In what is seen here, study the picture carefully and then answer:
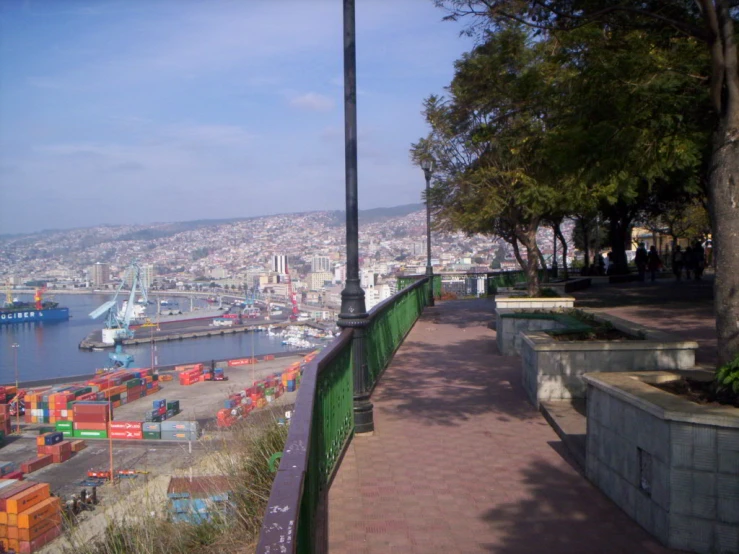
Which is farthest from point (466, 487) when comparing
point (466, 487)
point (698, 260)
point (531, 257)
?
point (698, 260)

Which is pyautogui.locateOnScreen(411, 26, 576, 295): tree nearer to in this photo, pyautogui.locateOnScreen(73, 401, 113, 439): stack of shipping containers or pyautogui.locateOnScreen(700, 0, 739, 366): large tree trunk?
pyautogui.locateOnScreen(700, 0, 739, 366): large tree trunk

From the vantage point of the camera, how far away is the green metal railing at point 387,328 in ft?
31.3

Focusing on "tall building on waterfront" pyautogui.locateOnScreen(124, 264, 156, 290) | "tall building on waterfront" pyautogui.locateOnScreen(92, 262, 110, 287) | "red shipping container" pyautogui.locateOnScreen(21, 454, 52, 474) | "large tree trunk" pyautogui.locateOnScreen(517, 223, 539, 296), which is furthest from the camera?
"tall building on waterfront" pyautogui.locateOnScreen(92, 262, 110, 287)

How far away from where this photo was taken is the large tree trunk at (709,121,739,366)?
5402 millimetres

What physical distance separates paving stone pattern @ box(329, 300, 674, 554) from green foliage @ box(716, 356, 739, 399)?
1.17m

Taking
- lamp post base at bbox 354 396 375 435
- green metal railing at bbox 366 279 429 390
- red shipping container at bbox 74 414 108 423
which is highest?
green metal railing at bbox 366 279 429 390

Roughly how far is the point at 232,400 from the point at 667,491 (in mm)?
9199

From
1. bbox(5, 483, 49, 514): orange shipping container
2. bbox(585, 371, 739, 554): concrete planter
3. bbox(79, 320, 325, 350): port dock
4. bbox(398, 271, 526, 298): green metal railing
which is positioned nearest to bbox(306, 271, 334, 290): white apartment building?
bbox(79, 320, 325, 350): port dock

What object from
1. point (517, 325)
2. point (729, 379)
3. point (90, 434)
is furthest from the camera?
point (90, 434)

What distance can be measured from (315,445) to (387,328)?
7158 millimetres

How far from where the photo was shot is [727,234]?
18.0ft

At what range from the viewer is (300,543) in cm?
267

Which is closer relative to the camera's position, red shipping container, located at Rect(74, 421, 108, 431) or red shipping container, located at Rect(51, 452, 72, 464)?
red shipping container, located at Rect(51, 452, 72, 464)

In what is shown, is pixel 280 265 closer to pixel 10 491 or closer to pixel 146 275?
pixel 146 275
